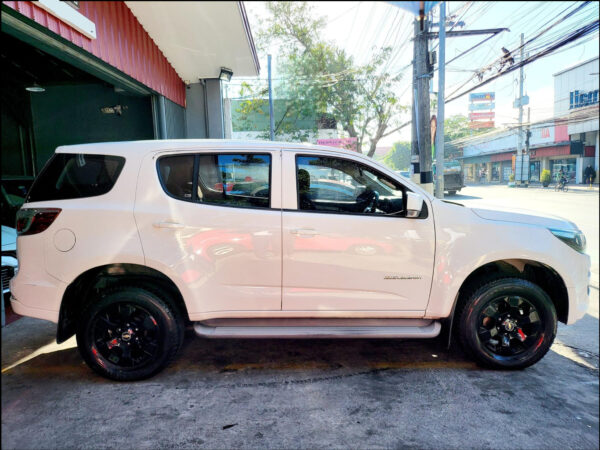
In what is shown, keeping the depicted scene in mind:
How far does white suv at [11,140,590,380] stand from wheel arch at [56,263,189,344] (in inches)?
0.4

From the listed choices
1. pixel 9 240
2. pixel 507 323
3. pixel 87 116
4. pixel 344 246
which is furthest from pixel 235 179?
pixel 87 116

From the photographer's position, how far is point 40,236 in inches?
108

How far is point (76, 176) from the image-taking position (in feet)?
9.34

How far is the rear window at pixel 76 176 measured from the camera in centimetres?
283

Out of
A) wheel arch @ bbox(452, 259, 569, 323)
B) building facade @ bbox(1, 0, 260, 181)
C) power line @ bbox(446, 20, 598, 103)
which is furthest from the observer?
wheel arch @ bbox(452, 259, 569, 323)

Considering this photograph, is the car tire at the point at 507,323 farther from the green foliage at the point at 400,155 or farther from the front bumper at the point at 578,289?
the green foliage at the point at 400,155

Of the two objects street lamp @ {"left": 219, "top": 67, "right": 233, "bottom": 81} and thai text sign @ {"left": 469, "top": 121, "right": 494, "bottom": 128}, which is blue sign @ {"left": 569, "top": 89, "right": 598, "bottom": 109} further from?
street lamp @ {"left": 219, "top": 67, "right": 233, "bottom": 81}

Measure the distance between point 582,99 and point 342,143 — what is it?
1.56 metres

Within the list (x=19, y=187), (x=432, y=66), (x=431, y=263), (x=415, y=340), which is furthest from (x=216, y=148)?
(x=19, y=187)

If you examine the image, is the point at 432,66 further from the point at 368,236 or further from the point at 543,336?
the point at 543,336

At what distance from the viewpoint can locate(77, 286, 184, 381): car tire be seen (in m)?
2.78

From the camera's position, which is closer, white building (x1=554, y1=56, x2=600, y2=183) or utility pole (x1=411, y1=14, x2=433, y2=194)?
white building (x1=554, y1=56, x2=600, y2=183)

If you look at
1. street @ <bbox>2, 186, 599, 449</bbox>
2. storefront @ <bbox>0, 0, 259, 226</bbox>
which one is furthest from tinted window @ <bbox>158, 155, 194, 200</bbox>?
street @ <bbox>2, 186, 599, 449</bbox>

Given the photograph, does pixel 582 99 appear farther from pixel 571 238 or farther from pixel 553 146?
pixel 571 238
